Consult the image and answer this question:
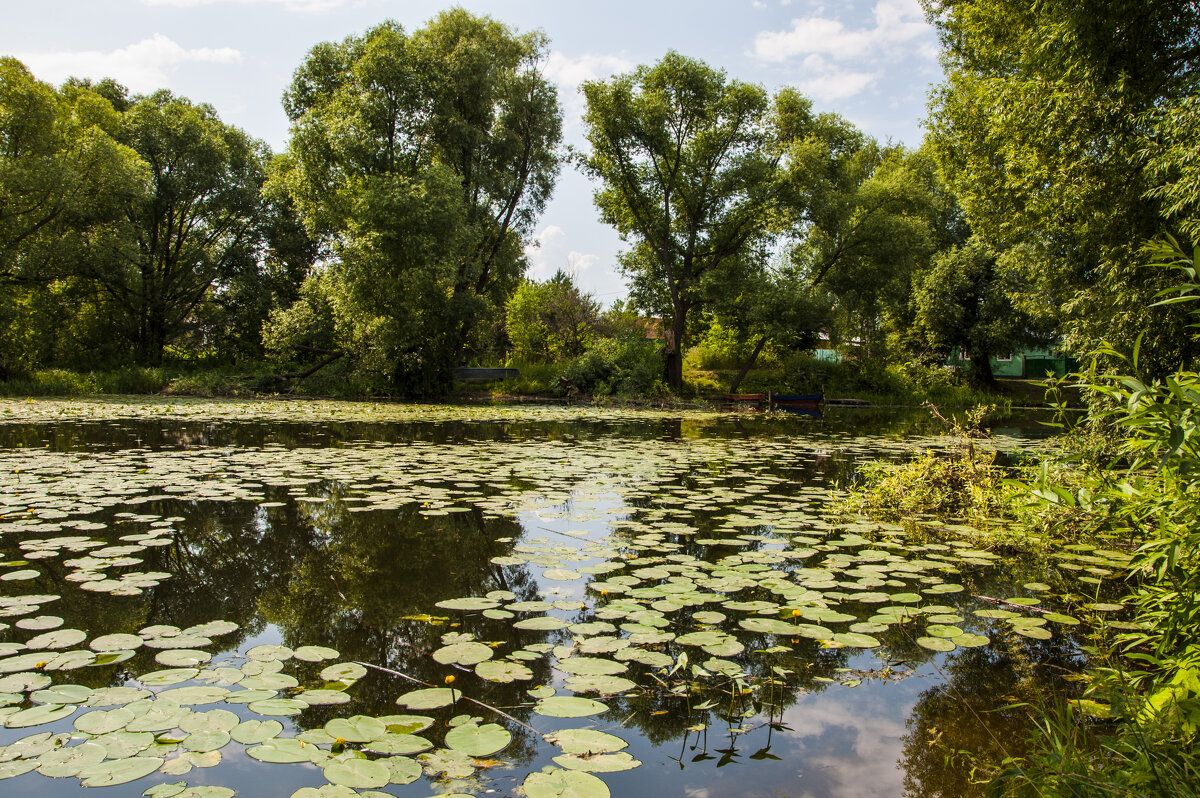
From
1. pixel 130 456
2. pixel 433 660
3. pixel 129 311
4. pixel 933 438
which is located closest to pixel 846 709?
pixel 433 660

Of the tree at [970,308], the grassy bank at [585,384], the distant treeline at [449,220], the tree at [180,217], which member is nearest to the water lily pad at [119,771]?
the distant treeline at [449,220]

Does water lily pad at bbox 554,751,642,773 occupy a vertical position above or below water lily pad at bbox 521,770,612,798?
below

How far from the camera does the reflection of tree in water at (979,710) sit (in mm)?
2070

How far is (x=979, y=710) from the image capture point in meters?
2.40

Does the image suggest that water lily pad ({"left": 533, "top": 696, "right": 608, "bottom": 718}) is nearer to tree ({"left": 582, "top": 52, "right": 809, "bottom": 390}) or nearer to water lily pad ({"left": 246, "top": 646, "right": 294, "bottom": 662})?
water lily pad ({"left": 246, "top": 646, "right": 294, "bottom": 662})

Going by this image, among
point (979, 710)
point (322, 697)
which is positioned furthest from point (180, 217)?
point (979, 710)

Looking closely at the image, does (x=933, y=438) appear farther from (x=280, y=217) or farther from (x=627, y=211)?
(x=280, y=217)

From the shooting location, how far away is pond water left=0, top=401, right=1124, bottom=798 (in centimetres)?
197

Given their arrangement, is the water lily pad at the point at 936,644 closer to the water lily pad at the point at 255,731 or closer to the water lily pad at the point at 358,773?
the water lily pad at the point at 358,773

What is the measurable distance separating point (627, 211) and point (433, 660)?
2375 cm

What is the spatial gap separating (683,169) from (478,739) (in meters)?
23.8

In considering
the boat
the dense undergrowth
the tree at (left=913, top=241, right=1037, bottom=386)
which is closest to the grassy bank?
the tree at (left=913, top=241, right=1037, bottom=386)

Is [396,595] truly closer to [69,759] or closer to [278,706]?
[278,706]

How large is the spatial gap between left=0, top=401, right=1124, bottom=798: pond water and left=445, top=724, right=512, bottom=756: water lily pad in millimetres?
13
